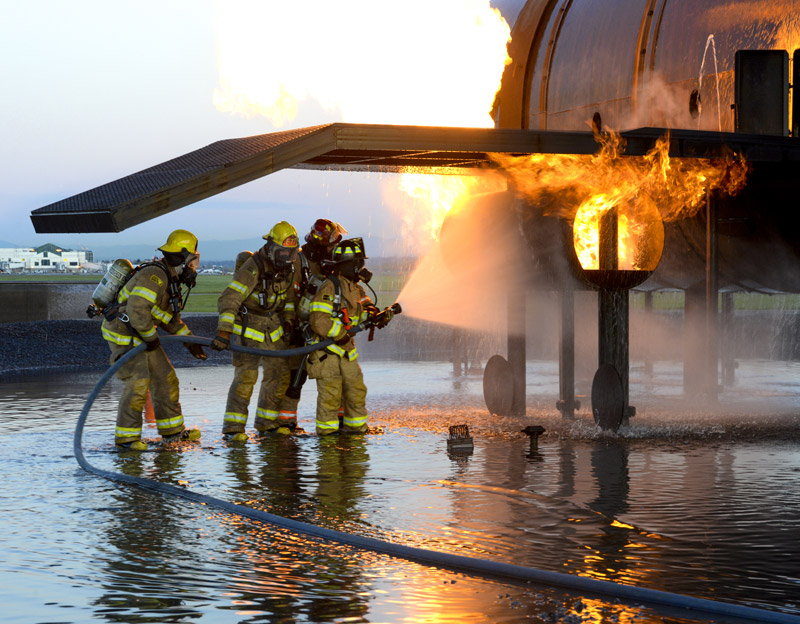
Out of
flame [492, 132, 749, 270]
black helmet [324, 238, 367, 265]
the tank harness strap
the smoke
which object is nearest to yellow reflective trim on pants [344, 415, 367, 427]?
black helmet [324, 238, 367, 265]

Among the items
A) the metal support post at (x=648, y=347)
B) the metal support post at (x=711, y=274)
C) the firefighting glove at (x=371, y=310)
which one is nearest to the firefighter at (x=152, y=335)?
the firefighting glove at (x=371, y=310)

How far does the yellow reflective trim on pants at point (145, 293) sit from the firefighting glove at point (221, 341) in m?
0.67

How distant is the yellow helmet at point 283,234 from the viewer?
1133 centimetres

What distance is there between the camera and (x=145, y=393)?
34.9 ft

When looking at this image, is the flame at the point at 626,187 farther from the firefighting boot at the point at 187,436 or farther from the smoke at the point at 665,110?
the firefighting boot at the point at 187,436

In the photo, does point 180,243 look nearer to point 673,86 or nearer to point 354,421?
point 354,421

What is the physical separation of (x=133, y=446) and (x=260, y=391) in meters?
1.56

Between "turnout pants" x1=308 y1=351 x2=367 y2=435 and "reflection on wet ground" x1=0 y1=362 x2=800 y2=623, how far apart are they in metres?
0.27

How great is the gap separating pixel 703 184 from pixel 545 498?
5577 millimetres

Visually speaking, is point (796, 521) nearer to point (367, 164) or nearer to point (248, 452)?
point (248, 452)

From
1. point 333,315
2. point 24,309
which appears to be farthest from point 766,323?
point 333,315

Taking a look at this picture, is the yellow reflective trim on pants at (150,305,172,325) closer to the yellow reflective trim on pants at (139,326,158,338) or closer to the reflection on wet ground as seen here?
the yellow reflective trim on pants at (139,326,158,338)

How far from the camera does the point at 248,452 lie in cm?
1028

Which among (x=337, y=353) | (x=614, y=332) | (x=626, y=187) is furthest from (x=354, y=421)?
(x=626, y=187)
